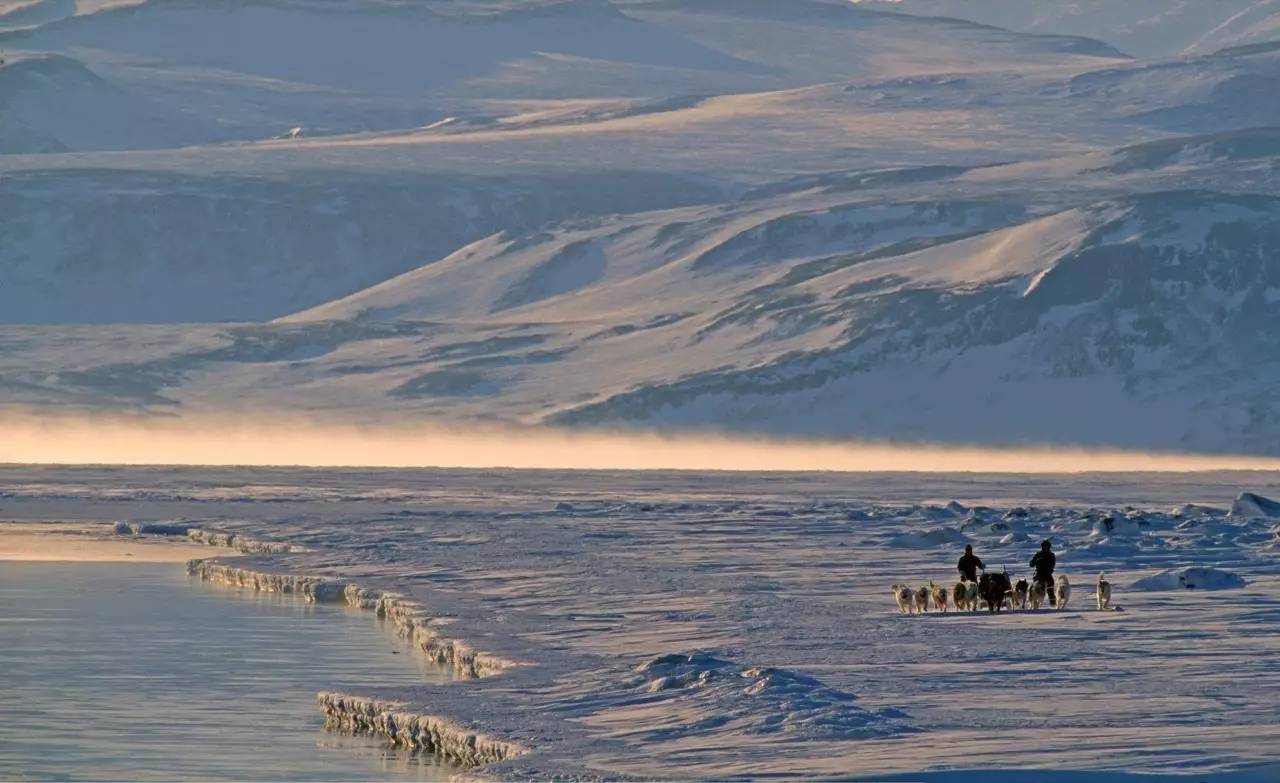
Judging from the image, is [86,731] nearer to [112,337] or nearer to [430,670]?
[430,670]

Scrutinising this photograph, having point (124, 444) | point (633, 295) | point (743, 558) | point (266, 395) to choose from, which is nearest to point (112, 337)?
point (266, 395)

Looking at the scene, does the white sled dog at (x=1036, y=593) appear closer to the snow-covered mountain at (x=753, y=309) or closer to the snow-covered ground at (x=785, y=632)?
the snow-covered ground at (x=785, y=632)

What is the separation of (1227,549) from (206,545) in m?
19.6

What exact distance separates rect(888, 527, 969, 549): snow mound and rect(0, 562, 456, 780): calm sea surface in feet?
41.6

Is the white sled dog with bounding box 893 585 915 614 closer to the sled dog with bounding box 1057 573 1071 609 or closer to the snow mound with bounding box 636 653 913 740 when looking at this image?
the sled dog with bounding box 1057 573 1071 609

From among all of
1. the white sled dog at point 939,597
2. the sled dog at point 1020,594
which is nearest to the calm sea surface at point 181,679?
the white sled dog at point 939,597

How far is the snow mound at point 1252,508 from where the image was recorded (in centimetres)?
5650

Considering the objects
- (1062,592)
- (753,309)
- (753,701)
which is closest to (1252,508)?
(1062,592)

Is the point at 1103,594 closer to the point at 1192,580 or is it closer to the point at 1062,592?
the point at 1062,592

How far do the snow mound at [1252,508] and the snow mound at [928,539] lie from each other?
350 inches

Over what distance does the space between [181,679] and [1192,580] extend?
46.9 ft

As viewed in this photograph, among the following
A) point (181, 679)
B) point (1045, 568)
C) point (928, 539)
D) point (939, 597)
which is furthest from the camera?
point (928, 539)

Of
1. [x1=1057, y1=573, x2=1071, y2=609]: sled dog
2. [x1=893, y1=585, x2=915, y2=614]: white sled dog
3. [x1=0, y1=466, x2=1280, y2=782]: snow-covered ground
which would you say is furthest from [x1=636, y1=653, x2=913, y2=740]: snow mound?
[x1=1057, y1=573, x2=1071, y2=609]: sled dog

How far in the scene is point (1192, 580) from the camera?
37281 mm
